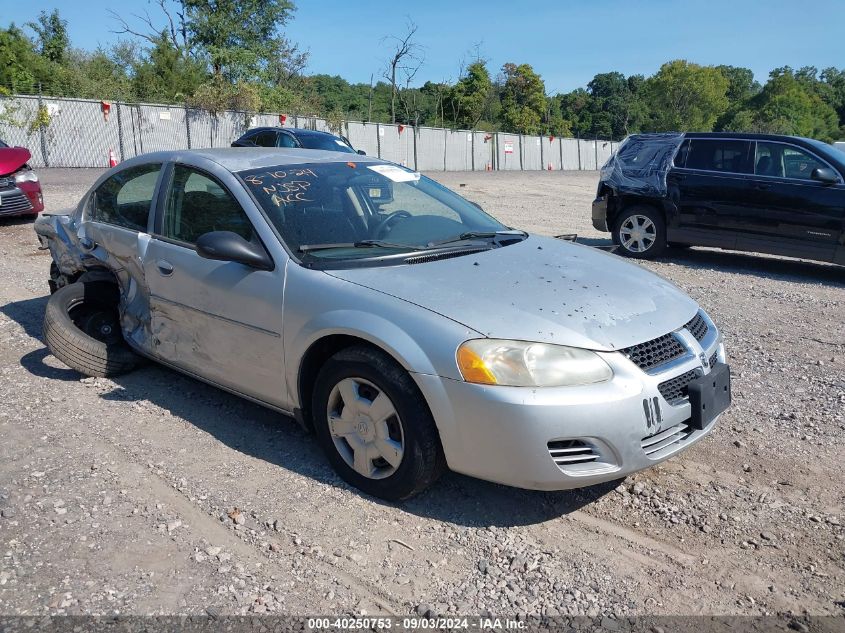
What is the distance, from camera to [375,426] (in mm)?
3318

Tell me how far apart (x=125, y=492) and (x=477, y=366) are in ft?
5.86

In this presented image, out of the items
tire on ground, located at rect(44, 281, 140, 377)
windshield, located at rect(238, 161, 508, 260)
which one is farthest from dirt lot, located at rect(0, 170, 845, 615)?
windshield, located at rect(238, 161, 508, 260)

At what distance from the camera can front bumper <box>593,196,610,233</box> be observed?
10.7 metres

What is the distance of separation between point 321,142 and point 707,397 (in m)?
14.8

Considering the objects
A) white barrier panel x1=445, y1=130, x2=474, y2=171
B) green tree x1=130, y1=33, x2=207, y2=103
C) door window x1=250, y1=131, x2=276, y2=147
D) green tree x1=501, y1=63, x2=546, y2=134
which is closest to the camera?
door window x1=250, y1=131, x2=276, y2=147

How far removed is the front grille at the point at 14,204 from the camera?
36.3 ft

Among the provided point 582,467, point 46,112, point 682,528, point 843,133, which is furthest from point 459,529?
point 843,133

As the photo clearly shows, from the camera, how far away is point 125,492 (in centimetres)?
350

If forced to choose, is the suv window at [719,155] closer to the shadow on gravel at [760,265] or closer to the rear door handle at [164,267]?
the shadow on gravel at [760,265]

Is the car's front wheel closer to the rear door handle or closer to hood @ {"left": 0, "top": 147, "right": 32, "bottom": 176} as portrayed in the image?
the rear door handle

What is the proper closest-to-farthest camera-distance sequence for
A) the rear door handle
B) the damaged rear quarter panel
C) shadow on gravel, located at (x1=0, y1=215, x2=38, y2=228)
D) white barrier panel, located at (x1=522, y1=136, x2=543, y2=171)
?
the rear door handle < the damaged rear quarter panel < shadow on gravel, located at (x1=0, y1=215, x2=38, y2=228) < white barrier panel, located at (x1=522, y1=136, x2=543, y2=171)

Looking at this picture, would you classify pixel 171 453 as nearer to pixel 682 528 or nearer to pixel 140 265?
pixel 140 265

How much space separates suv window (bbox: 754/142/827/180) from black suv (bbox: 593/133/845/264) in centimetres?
1

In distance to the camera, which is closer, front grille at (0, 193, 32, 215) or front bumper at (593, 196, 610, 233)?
front bumper at (593, 196, 610, 233)
